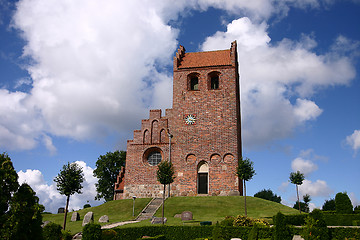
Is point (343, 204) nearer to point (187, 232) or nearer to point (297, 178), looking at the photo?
point (297, 178)

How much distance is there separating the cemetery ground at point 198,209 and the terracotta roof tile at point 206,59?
1902cm

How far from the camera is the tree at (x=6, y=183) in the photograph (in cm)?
1351

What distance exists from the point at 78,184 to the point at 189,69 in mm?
24132

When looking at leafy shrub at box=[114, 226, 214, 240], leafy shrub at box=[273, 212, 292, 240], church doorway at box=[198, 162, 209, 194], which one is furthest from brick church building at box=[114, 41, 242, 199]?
leafy shrub at box=[273, 212, 292, 240]

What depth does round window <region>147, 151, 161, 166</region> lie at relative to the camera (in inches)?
1741

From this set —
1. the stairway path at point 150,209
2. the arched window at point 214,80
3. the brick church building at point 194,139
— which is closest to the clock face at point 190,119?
the brick church building at point 194,139

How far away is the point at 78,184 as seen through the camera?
1151 inches

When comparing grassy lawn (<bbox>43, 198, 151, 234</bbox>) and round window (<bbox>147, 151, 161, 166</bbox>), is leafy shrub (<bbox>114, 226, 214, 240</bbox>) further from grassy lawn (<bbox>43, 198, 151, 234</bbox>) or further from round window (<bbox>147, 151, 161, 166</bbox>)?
round window (<bbox>147, 151, 161, 166</bbox>)

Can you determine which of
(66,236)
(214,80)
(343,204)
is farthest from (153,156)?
(343,204)

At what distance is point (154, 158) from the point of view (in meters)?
44.5

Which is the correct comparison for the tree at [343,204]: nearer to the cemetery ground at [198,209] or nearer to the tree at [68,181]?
the cemetery ground at [198,209]

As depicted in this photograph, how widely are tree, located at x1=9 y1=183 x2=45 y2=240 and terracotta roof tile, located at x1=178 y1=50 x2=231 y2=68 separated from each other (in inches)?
1391

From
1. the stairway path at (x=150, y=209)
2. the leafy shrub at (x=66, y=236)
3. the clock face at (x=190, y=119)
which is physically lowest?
the leafy shrub at (x=66, y=236)

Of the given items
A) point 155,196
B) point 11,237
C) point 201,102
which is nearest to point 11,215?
point 11,237
